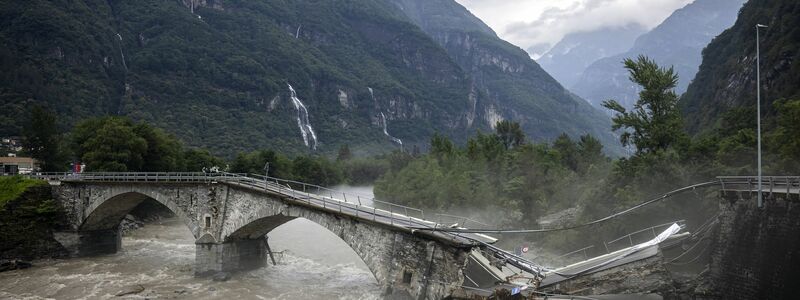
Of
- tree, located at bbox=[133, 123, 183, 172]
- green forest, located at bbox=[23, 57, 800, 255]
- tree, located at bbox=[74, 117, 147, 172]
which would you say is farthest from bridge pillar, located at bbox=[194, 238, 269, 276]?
tree, located at bbox=[133, 123, 183, 172]

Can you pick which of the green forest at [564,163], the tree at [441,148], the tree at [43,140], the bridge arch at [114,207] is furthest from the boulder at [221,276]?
the tree at [43,140]

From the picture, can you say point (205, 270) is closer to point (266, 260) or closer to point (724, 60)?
point (266, 260)

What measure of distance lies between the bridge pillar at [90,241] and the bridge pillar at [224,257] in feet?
48.5

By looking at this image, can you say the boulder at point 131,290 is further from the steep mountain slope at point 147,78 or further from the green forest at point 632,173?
the steep mountain slope at point 147,78

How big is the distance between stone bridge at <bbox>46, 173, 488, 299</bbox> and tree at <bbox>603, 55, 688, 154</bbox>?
2121 cm

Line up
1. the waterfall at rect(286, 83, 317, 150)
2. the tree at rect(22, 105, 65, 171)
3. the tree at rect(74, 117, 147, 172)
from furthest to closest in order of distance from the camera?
the waterfall at rect(286, 83, 317, 150)
the tree at rect(22, 105, 65, 171)
the tree at rect(74, 117, 147, 172)

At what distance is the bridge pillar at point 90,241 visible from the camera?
41938mm

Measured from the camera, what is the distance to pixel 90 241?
1687 inches

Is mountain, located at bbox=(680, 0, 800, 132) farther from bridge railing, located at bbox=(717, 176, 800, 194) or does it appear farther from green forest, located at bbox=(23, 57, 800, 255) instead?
bridge railing, located at bbox=(717, 176, 800, 194)

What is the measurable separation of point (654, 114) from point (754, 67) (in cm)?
3643

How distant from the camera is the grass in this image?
40938 millimetres

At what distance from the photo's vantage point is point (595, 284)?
1998 cm

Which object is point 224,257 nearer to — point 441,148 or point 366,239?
point 366,239

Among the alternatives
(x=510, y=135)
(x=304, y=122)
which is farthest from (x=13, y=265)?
(x=304, y=122)
